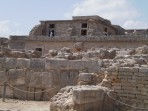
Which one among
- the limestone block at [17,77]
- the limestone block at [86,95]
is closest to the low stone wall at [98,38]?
the limestone block at [17,77]

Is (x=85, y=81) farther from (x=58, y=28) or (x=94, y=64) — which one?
(x=58, y=28)

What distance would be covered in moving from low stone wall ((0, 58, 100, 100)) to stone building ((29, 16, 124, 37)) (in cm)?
2158

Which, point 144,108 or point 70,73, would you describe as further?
point 70,73

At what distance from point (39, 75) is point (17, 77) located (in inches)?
35.3

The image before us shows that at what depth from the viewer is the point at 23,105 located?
1053 cm

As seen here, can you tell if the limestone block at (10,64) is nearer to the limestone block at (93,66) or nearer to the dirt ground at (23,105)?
the dirt ground at (23,105)

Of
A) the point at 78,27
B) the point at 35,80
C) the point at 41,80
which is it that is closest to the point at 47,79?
the point at 41,80

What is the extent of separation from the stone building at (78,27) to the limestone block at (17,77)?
2170 cm

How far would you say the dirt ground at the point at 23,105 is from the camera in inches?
385

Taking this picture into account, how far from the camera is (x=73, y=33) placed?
35500 mm

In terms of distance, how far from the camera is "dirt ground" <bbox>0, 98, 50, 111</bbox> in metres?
9.79

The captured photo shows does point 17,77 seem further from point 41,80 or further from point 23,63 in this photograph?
point 41,80

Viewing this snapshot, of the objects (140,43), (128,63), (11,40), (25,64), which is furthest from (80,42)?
(128,63)

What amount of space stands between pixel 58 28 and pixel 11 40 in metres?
6.44
